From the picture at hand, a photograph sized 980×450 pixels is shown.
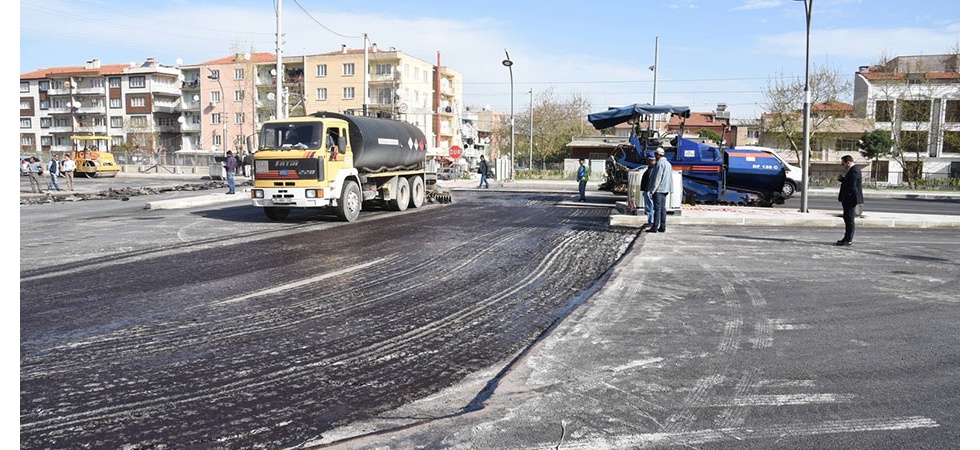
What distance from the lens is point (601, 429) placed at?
3.98 metres

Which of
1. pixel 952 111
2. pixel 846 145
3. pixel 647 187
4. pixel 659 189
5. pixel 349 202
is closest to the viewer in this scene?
pixel 659 189

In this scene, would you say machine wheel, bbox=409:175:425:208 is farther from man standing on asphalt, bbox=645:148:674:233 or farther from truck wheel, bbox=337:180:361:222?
man standing on asphalt, bbox=645:148:674:233

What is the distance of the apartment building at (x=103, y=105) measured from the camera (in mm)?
87500

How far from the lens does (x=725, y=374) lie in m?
5.01

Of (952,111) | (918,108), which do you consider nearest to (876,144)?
(918,108)

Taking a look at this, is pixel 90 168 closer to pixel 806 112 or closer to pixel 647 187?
pixel 647 187

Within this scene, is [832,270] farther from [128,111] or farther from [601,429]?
[128,111]

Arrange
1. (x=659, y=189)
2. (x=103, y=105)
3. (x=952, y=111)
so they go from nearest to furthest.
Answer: (x=659, y=189), (x=952, y=111), (x=103, y=105)

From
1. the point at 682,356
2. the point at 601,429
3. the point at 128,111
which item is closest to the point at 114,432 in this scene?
the point at 601,429

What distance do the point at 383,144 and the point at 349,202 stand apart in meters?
2.26

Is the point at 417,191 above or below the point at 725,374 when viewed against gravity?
above

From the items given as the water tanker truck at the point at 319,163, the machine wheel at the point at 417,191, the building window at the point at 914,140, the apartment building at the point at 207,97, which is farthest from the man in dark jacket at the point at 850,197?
the apartment building at the point at 207,97

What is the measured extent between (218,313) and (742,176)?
702 inches
